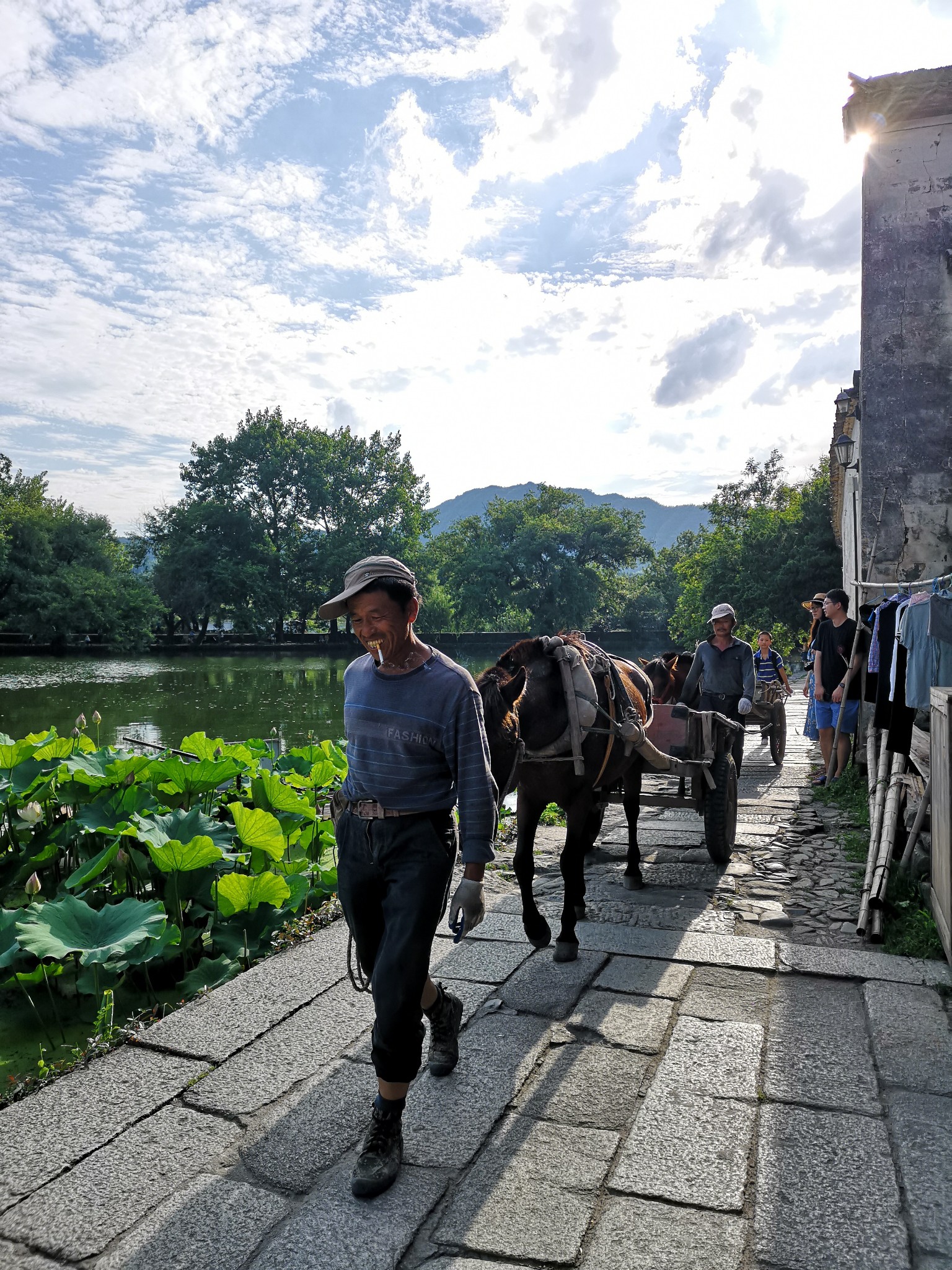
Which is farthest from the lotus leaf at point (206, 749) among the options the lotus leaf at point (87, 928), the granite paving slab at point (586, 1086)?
the granite paving slab at point (586, 1086)

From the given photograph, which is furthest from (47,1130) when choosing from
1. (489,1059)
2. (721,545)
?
(721,545)

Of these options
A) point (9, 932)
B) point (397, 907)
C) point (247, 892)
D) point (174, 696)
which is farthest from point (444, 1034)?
point (174, 696)

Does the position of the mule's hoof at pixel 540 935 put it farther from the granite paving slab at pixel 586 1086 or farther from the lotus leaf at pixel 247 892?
the lotus leaf at pixel 247 892

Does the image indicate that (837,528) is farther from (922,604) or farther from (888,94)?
(922,604)

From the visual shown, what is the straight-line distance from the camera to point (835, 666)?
8.40 meters

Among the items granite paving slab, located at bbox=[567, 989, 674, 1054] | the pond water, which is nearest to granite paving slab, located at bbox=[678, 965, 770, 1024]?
granite paving slab, located at bbox=[567, 989, 674, 1054]

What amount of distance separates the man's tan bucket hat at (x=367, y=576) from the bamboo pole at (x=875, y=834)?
3.32 m

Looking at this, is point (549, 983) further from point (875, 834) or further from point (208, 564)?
point (208, 564)

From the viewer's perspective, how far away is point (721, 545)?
95.7 feet

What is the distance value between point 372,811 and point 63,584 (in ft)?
131

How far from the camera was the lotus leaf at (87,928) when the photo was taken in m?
3.82

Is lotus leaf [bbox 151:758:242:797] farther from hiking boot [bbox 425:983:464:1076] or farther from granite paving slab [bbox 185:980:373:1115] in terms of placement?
hiking boot [bbox 425:983:464:1076]

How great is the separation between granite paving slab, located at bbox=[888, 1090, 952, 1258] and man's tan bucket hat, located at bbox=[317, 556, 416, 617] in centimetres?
216

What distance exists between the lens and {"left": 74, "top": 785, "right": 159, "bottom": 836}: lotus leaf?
555 centimetres
